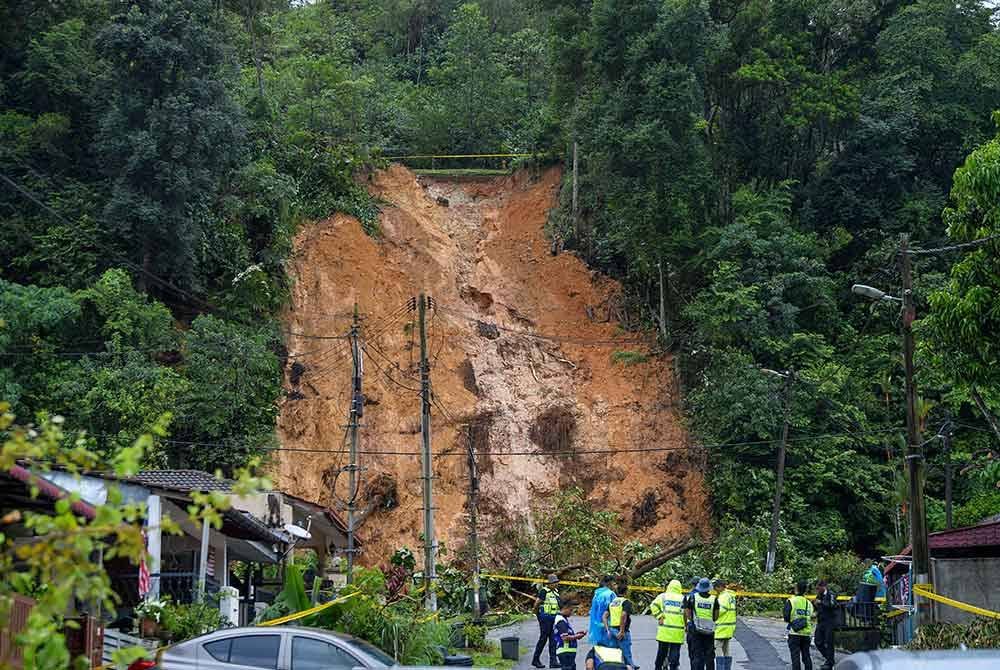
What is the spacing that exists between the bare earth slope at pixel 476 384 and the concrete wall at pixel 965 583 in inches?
676

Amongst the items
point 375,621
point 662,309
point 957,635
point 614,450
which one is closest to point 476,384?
point 614,450

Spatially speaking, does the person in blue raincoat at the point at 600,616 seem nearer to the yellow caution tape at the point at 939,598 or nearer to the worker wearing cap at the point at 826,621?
the worker wearing cap at the point at 826,621

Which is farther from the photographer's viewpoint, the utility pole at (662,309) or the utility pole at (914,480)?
the utility pole at (662,309)

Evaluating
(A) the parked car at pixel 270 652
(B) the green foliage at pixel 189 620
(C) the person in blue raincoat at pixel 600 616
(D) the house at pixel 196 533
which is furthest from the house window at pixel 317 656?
(C) the person in blue raincoat at pixel 600 616

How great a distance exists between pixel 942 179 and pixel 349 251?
22946 millimetres

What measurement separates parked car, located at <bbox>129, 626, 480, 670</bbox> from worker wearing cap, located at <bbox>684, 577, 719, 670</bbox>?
16.6 ft

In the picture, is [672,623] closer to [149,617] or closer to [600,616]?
[600,616]

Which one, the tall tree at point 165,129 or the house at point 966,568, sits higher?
the tall tree at point 165,129

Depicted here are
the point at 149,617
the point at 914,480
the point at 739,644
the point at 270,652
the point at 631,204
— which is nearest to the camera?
the point at 270,652

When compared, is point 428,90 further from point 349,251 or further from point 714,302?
point 714,302

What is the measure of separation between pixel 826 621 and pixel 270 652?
A: 934 cm

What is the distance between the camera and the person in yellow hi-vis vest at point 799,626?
59.7 ft

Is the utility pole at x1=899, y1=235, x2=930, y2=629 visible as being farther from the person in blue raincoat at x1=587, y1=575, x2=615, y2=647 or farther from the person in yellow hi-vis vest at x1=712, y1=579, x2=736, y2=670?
the person in blue raincoat at x1=587, y1=575, x2=615, y2=647

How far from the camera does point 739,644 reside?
24000 mm
